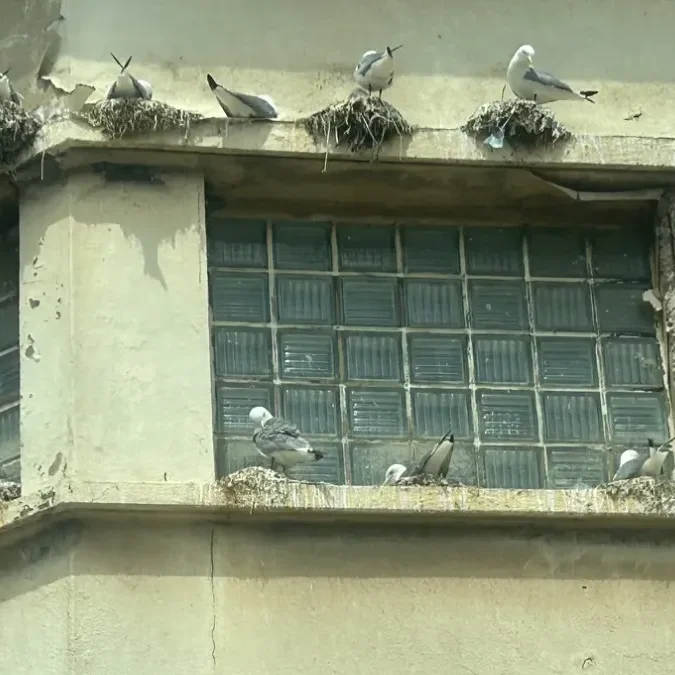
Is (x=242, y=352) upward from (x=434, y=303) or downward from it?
downward

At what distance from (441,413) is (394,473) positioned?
0.54m

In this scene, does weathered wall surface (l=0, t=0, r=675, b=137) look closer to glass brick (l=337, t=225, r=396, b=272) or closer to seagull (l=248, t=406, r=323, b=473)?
glass brick (l=337, t=225, r=396, b=272)

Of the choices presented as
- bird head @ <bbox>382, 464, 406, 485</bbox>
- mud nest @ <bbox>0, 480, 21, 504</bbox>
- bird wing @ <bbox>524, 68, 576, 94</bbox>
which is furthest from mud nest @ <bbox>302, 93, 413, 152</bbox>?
mud nest @ <bbox>0, 480, 21, 504</bbox>

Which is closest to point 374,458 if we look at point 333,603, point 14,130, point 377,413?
point 377,413

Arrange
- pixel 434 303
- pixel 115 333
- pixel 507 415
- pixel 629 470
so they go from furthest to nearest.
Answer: pixel 434 303, pixel 507 415, pixel 629 470, pixel 115 333

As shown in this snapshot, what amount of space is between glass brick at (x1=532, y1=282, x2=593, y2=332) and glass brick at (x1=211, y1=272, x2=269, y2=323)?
138 centimetres

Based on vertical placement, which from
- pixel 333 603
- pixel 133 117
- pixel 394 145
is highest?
pixel 133 117

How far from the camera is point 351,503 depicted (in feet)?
34.2

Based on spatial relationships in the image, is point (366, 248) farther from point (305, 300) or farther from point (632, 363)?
point (632, 363)

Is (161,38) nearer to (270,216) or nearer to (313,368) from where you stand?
(270,216)

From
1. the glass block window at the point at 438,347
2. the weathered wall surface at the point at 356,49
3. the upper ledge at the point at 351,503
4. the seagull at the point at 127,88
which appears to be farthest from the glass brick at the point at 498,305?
the seagull at the point at 127,88

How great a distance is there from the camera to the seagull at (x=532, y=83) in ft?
37.2

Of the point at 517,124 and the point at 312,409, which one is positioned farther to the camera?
the point at 517,124

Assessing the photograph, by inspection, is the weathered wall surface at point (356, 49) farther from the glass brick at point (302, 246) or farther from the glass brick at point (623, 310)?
the glass brick at point (623, 310)
